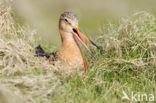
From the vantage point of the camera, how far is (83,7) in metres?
16.8

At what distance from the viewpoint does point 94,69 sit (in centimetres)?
577

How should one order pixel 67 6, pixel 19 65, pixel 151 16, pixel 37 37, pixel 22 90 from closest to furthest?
pixel 22 90 → pixel 19 65 → pixel 151 16 → pixel 37 37 → pixel 67 6

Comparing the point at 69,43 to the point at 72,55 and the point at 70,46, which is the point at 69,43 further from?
the point at 72,55

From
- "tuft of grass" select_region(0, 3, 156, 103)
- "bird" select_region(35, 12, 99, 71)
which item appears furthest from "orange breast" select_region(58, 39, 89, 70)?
"tuft of grass" select_region(0, 3, 156, 103)

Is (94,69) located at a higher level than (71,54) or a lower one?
lower

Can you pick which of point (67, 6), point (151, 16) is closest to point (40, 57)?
point (151, 16)

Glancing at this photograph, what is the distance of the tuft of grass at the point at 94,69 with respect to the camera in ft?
16.0

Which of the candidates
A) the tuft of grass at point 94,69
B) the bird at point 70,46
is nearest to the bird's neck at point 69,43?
the bird at point 70,46

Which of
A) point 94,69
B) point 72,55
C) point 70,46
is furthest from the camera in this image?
point 70,46

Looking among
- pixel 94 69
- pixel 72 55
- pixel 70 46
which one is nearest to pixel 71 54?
pixel 72 55

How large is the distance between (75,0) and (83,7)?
591 millimetres

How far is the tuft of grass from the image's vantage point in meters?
4.86

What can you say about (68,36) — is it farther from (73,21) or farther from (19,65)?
(19,65)

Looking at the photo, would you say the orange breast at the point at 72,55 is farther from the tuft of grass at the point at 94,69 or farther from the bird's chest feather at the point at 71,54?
the tuft of grass at the point at 94,69
